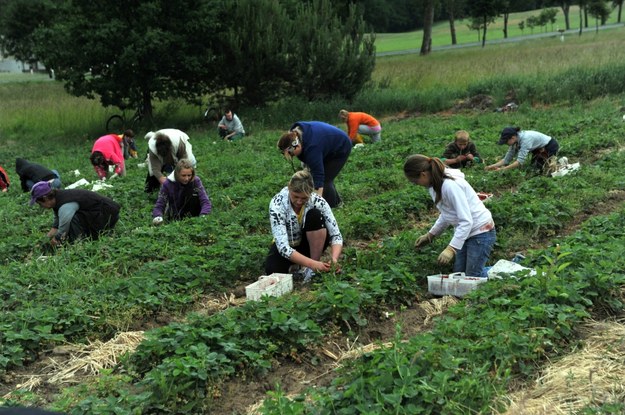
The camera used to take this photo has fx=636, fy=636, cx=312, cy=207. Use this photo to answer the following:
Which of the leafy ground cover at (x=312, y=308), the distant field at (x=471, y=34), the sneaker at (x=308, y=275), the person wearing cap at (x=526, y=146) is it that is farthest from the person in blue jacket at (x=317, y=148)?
the distant field at (x=471, y=34)

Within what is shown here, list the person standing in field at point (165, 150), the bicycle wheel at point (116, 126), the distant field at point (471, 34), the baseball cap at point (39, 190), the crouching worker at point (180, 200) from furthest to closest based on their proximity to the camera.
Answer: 1. the distant field at point (471, 34)
2. the bicycle wheel at point (116, 126)
3. the person standing in field at point (165, 150)
4. the crouching worker at point (180, 200)
5. the baseball cap at point (39, 190)

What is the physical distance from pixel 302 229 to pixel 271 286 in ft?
2.24

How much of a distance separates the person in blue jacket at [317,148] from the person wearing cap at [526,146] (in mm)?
2998

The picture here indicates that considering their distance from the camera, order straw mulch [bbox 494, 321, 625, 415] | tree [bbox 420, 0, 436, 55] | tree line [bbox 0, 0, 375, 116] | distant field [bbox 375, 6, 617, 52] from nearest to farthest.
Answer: straw mulch [bbox 494, 321, 625, 415], tree line [bbox 0, 0, 375, 116], tree [bbox 420, 0, 436, 55], distant field [bbox 375, 6, 617, 52]

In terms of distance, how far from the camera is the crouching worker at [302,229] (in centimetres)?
545

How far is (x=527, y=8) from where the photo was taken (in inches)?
3597

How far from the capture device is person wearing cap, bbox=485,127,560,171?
30.7 ft

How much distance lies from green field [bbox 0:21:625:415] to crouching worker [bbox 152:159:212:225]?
387mm

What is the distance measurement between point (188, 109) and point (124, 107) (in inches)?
121

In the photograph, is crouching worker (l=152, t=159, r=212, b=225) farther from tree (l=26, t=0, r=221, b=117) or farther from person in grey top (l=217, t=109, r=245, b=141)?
tree (l=26, t=0, r=221, b=117)

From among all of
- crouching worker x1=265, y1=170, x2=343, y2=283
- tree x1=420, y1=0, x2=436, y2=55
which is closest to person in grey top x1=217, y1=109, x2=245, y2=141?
crouching worker x1=265, y1=170, x2=343, y2=283

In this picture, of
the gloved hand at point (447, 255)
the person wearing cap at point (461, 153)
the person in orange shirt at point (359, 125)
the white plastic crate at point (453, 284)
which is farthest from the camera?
the person in orange shirt at point (359, 125)

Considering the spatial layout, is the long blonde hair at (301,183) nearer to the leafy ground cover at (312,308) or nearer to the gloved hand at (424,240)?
the leafy ground cover at (312,308)

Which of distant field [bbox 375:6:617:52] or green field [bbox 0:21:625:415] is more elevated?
distant field [bbox 375:6:617:52]
